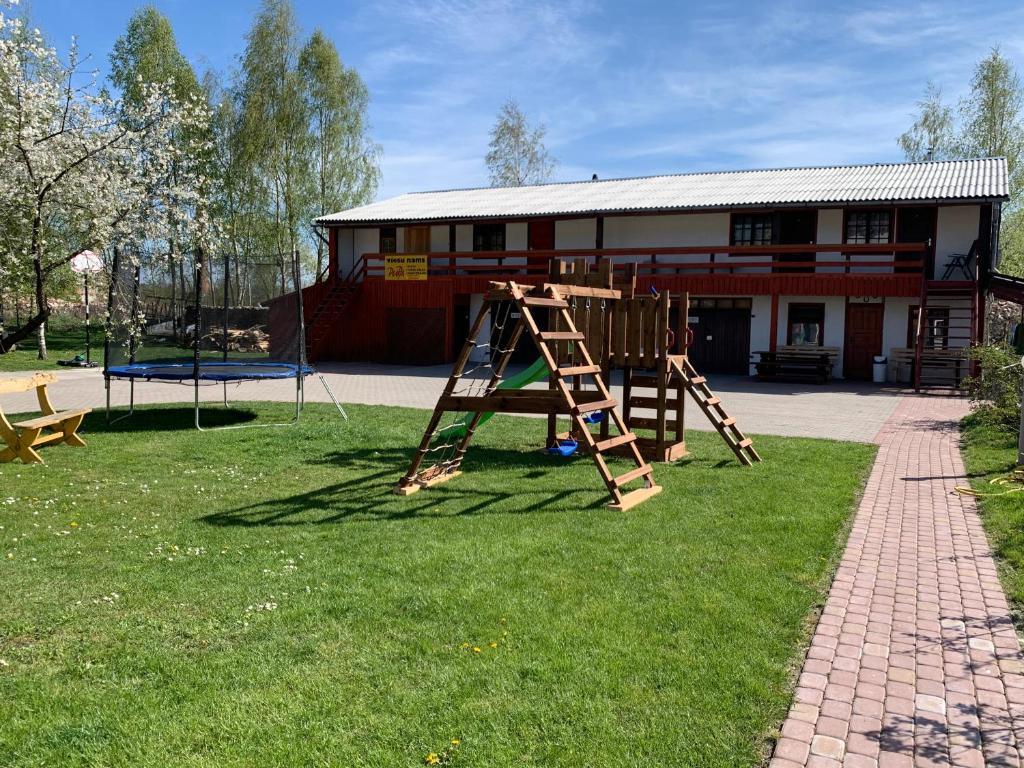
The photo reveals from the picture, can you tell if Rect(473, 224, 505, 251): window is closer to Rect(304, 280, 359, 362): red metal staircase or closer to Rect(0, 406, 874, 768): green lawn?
Rect(304, 280, 359, 362): red metal staircase

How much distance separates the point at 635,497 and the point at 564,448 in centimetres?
222

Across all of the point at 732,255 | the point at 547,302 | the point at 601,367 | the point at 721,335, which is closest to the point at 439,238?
the point at 732,255

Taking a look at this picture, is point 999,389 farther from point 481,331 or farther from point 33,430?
point 481,331

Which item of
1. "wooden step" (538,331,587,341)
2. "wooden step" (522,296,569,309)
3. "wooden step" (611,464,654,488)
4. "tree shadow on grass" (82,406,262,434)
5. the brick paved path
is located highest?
"wooden step" (522,296,569,309)

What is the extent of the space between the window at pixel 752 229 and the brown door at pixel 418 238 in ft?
36.0

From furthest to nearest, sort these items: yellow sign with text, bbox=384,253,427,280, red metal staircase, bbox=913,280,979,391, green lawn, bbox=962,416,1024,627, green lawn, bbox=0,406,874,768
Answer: yellow sign with text, bbox=384,253,427,280
red metal staircase, bbox=913,280,979,391
green lawn, bbox=962,416,1024,627
green lawn, bbox=0,406,874,768

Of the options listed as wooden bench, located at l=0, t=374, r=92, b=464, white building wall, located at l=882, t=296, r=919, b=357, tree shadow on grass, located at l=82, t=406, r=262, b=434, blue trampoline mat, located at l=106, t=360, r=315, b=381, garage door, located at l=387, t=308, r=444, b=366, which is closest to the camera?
wooden bench, located at l=0, t=374, r=92, b=464

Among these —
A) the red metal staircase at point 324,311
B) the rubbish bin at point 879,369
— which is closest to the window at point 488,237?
the red metal staircase at point 324,311

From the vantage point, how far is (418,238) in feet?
96.0

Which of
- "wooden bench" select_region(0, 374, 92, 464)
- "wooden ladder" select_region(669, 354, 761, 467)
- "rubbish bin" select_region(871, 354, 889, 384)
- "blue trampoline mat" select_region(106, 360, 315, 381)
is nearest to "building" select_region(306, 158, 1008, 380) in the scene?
"rubbish bin" select_region(871, 354, 889, 384)

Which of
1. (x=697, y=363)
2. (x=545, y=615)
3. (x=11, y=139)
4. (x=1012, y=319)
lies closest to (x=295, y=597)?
(x=545, y=615)

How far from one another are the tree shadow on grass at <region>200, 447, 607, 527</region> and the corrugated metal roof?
56.2ft

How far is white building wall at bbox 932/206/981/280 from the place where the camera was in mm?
21266

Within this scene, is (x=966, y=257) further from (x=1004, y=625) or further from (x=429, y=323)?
(x=1004, y=625)
